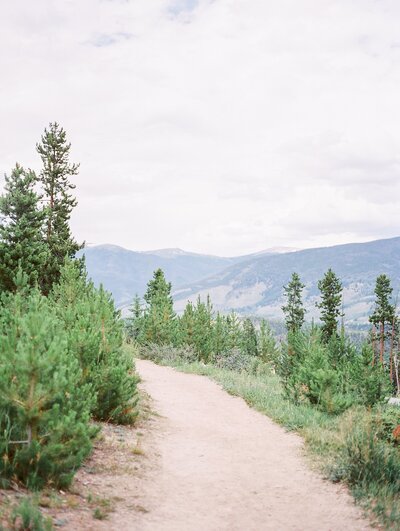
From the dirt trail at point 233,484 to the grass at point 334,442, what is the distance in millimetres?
257

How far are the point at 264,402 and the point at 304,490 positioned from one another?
7.12 metres

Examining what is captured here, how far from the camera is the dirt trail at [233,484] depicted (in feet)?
21.6

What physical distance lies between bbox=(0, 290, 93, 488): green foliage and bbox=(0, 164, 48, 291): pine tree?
22549mm

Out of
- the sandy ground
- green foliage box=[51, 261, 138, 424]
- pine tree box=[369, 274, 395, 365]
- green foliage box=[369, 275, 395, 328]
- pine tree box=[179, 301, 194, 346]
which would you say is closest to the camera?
the sandy ground

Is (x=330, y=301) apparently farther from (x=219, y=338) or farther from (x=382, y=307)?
(x=219, y=338)

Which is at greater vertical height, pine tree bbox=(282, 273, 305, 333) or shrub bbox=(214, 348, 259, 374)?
pine tree bbox=(282, 273, 305, 333)

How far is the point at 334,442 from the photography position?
988cm

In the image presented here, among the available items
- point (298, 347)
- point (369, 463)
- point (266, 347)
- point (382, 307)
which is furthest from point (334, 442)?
point (266, 347)

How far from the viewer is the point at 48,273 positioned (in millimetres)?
35906

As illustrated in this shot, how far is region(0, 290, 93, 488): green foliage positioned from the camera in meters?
6.09

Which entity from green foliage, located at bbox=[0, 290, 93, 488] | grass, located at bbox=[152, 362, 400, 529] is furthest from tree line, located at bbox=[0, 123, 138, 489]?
grass, located at bbox=[152, 362, 400, 529]

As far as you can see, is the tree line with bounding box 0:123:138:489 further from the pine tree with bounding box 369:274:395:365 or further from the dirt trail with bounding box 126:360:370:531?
the pine tree with bounding box 369:274:395:365

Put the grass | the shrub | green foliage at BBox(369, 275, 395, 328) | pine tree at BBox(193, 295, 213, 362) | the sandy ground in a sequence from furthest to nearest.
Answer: green foliage at BBox(369, 275, 395, 328), pine tree at BBox(193, 295, 213, 362), the shrub, the grass, the sandy ground

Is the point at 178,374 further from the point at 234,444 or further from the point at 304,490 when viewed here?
the point at 304,490
